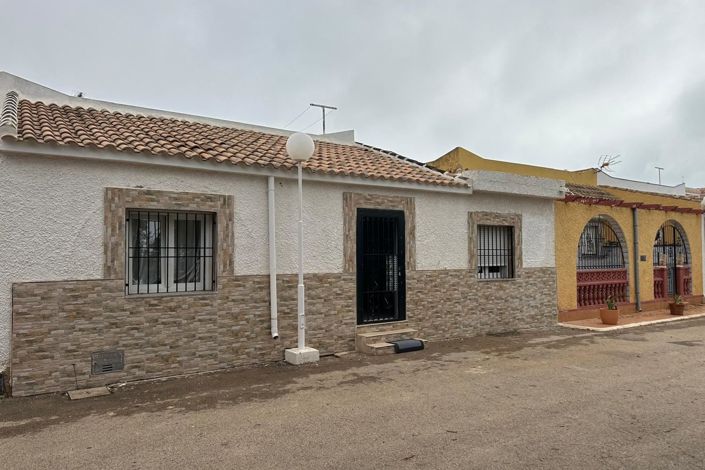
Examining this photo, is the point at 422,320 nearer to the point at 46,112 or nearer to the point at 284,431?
the point at 284,431

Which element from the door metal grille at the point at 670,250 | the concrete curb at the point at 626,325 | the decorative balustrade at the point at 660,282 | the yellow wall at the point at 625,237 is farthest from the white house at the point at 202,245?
the door metal grille at the point at 670,250

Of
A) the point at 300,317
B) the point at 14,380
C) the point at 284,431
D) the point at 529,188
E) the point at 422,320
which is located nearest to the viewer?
the point at 284,431

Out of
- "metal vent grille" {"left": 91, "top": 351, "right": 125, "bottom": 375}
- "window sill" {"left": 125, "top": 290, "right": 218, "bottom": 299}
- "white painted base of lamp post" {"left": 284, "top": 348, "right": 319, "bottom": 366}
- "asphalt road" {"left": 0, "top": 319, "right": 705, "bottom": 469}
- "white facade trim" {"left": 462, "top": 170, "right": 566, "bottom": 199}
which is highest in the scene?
"white facade trim" {"left": 462, "top": 170, "right": 566, "bottom": 199}

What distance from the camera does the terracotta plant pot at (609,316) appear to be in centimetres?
1162

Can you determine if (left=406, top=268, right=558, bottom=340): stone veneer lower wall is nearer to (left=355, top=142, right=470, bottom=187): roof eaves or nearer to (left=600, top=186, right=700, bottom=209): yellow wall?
(left=355, top=142, right=470, bottom=187): roof eaves

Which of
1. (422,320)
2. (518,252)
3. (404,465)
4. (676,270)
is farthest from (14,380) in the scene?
(676,270)

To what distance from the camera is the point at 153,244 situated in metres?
7.08

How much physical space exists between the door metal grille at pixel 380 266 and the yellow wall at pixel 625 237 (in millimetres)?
4671

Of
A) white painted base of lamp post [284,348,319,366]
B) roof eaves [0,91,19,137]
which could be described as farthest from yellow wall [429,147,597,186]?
roof eaves [0,91,19,137]

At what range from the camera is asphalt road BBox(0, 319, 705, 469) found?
13.2 feet

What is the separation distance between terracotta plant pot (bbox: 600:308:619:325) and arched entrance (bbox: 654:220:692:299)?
377 centimetres

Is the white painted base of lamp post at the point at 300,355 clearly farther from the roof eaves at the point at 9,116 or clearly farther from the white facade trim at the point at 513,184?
the white facade trim at the point at 513,184

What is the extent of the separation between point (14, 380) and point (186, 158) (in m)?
3.34

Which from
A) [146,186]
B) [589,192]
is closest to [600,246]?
[589,192]
